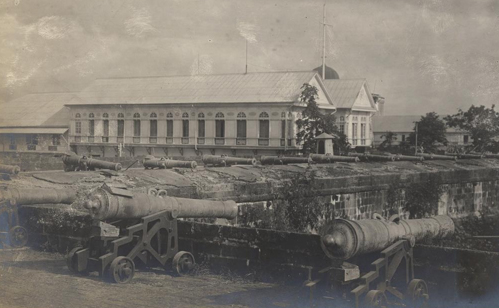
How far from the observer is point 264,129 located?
3434cm

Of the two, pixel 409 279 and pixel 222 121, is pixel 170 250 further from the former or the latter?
pixel 222 121

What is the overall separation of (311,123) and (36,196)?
25.2 metres

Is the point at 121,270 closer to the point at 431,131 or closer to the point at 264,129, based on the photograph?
the point at 264,129

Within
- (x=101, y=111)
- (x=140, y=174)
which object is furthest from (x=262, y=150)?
(x=140, y=174)

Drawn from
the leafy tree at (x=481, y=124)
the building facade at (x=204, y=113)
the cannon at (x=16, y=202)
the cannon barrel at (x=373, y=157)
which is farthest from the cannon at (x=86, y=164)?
the leafy tree at (x=481, y=124)

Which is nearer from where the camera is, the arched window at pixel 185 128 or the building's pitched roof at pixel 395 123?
the arched window at pixel 185 128

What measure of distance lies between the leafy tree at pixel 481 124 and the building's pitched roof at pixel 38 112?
25.9 m

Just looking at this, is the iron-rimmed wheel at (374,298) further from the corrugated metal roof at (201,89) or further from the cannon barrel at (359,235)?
the corrugated metal roof at (201,89)

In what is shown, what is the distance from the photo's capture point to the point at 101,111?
3153 centimetres

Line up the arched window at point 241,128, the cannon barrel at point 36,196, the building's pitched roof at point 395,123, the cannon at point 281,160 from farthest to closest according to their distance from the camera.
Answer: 1. the building's pitched roof at point 395,123
2. the arched window at point 241,128
3. the cannon at point 281,160
4. the cannon barrel at point 36,196

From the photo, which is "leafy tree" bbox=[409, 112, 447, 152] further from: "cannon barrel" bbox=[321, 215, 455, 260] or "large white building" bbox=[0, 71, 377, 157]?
"cannon barrel" bbox=[321, 215, 455, 260]

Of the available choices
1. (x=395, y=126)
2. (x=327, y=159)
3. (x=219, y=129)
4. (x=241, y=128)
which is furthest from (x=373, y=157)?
(x=395, y=126)

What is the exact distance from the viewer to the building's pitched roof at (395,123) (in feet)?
211

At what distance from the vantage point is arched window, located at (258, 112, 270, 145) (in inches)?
1344
